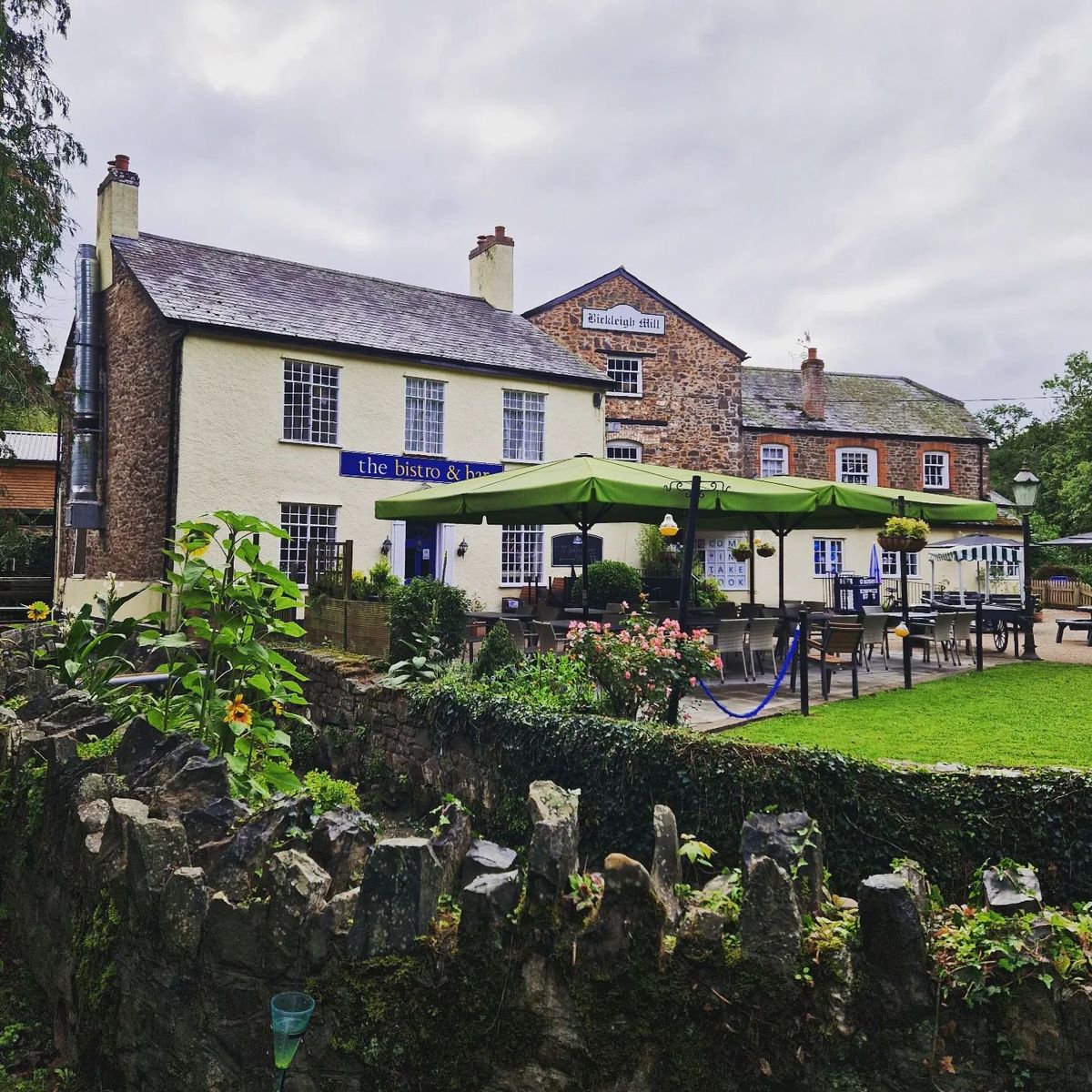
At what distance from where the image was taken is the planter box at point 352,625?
983 centimetres

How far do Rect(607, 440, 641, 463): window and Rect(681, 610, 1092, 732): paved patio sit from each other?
1070cm

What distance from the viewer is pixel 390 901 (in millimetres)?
2949

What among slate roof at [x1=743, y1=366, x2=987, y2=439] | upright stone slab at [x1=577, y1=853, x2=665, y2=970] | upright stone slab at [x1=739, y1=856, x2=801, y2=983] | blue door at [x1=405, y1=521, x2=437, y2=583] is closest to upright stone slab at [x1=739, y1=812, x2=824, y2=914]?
upright stone slab at [x1=739, y1=856, x2=801, y2=983]

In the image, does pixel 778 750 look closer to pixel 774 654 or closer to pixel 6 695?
pixel 6 695

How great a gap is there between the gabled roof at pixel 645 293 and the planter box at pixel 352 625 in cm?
1447

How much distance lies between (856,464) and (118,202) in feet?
71.4

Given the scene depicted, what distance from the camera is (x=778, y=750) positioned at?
16.5 feet

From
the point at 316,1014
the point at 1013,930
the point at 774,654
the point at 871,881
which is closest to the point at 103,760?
the point at 316,1014

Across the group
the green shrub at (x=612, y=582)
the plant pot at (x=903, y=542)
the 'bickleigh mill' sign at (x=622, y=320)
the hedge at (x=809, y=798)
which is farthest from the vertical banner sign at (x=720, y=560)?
the hedge at (x=809, y=798)

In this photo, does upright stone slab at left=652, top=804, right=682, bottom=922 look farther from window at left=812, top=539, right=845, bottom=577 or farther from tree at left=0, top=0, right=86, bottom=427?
window at left=812, top=539, right=845, bottom=577

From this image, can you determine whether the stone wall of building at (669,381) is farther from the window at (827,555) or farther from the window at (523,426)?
the window at (523,426)

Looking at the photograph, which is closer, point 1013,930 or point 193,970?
point 1013,930

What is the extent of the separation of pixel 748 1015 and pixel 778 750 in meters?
2.28

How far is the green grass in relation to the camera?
21.7 ft
